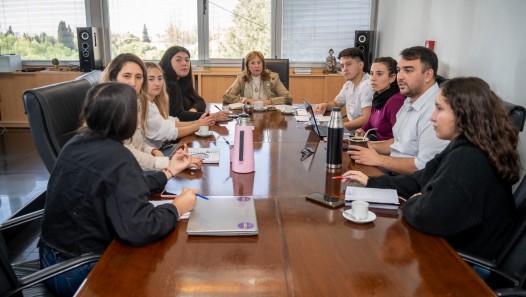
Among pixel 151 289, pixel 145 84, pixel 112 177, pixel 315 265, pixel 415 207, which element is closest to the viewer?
pixel 151 289

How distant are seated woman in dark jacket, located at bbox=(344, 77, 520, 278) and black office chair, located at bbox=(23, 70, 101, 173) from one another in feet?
4.94

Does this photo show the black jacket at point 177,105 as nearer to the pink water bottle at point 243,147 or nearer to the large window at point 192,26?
the pink water bottle at point 243,147

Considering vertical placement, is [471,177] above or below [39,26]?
below

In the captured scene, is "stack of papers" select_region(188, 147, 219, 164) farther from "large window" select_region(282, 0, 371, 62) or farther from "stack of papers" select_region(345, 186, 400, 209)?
"large window" select_region(282, 0, 371, 62)

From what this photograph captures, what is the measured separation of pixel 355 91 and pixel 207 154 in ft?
6.92

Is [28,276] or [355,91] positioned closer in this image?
[28,276]

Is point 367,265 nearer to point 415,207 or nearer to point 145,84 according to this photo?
point 415,207

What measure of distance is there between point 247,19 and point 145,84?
13.1ft

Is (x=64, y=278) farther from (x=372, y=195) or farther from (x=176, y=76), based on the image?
(x=176, y=76)

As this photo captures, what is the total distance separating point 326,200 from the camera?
1702mm

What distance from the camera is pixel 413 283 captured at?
3.82 ft

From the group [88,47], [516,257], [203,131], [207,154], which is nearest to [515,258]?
[516,257]

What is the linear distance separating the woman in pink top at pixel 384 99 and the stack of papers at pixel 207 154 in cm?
123

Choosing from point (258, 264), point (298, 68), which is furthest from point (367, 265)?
point (298, 68)
